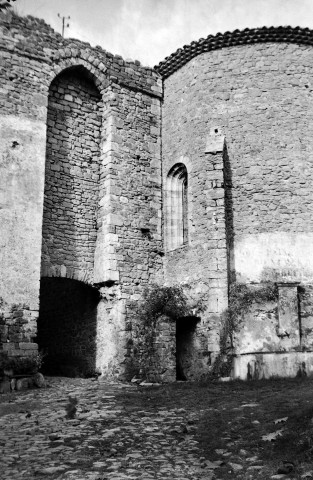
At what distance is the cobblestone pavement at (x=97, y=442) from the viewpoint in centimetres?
665

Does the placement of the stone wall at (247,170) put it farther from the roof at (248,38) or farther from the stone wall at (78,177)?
the stone wall at (78,177)

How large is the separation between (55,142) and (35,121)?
0.86 metres

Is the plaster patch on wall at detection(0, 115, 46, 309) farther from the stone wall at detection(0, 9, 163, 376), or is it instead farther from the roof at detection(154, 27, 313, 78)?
the roof at detection(154, 27, 313, 78)

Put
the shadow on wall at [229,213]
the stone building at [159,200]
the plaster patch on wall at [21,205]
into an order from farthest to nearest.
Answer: the shadow on wall at [229,213]
the stone building at [159,200]
the plaster patch on wall at [21,205]

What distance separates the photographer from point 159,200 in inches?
635

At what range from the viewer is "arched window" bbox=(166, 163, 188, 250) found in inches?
624

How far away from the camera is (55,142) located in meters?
14.9

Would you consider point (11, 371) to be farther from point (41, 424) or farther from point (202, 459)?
point (202, 459)

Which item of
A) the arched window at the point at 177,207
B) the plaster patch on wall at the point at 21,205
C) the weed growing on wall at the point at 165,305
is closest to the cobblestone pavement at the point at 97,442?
the plaster patch on wall at the point at 21,205

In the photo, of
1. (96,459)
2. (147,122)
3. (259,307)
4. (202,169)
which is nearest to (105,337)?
(259,307)

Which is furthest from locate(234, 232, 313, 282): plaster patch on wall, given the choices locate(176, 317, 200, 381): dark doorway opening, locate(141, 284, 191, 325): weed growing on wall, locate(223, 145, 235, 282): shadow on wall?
locate(176, 317, 200, 381): dark doorway opening

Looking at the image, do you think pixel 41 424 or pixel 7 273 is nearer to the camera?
pixel 41 424

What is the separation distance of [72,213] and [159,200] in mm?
2450

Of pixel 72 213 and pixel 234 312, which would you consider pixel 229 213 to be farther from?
pixel 72 213
